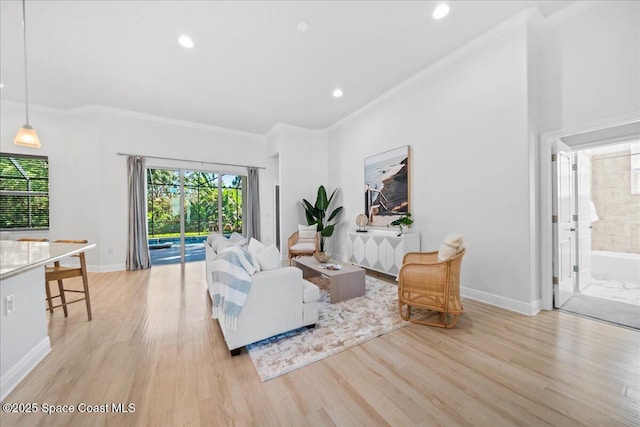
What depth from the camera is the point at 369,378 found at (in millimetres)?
1747

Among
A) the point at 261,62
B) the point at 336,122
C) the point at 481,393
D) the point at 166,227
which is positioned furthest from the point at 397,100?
the point at 166,227

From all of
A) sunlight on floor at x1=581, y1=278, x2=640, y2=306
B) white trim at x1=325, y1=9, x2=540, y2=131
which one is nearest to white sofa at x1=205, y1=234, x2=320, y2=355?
white trim at x1=325, y1=9, x2=540, y2=131

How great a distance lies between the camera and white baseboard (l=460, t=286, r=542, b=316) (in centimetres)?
273

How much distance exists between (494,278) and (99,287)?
19.4 ft

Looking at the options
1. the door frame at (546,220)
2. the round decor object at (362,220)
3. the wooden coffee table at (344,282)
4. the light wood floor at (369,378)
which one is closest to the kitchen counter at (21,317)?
the light wood floor at (369,378)

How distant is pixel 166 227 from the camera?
5.77m

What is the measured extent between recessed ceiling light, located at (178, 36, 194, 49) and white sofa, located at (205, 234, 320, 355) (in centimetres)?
304

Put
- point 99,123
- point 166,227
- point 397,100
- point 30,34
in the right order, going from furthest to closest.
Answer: point 166,227 → point 99,123 → point 397,100 → point 30,34

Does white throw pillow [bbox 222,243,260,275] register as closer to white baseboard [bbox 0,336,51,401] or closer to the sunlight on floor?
white baseboard [bbox 0,336,51,401]

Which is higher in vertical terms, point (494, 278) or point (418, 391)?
point (494, 278)

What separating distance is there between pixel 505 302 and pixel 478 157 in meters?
1.84

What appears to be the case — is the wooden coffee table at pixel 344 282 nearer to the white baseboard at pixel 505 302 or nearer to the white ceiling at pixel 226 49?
the white baseboard at pixel 505 302

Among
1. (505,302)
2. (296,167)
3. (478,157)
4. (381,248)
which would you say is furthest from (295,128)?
(505,302)

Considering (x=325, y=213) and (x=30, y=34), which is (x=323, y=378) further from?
(x=30, y=34)
